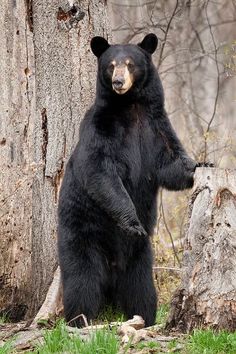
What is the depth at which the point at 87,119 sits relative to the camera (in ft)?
24.6

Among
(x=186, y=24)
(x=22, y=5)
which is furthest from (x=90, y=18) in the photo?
(x=186, y=24)

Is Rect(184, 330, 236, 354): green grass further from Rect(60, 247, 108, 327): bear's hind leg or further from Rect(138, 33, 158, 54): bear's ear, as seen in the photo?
Rect(138, 33, 158, 54): bear's ear

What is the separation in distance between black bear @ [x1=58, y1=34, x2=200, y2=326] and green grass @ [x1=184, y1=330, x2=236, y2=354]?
1568mm

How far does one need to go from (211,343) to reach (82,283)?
6.39 feet

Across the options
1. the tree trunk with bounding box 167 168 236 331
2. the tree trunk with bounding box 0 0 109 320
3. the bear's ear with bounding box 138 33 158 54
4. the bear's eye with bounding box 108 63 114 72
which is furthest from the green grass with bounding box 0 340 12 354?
the bear's ear with bounding box 138 33 158 54

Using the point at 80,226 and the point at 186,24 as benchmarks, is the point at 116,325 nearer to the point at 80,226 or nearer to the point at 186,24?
the point at 80,226

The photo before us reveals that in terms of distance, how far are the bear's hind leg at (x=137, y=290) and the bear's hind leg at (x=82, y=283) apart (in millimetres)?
324

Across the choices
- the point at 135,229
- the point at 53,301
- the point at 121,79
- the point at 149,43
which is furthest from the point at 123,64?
the point at 53,301

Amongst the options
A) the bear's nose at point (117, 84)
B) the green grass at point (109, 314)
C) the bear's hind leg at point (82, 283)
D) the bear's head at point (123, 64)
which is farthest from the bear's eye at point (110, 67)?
the green grass at point (109, 314)

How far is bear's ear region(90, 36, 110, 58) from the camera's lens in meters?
7.62

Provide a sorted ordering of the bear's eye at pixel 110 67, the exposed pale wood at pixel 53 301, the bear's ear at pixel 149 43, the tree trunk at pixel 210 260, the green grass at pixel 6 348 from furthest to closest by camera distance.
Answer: the exposed pale wood at pixel 53 301, the bear's ear at pixel 149 43, the bear's eye at pixel 110 67, the tree trunk at pixel 210 260, the green grass at pixel 6 348

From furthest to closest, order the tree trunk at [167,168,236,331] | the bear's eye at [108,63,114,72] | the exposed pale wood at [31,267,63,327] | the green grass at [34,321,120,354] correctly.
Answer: the exposed pale wood at [31,267,63,327] < the bear's eye at [108,63,114,72] < the tree trunk at [167,168,236,331] < the green grass at [34,321,120,354]

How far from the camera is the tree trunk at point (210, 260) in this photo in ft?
19.7

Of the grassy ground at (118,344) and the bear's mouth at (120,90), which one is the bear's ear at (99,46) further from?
the grassy ground at (118,344)
